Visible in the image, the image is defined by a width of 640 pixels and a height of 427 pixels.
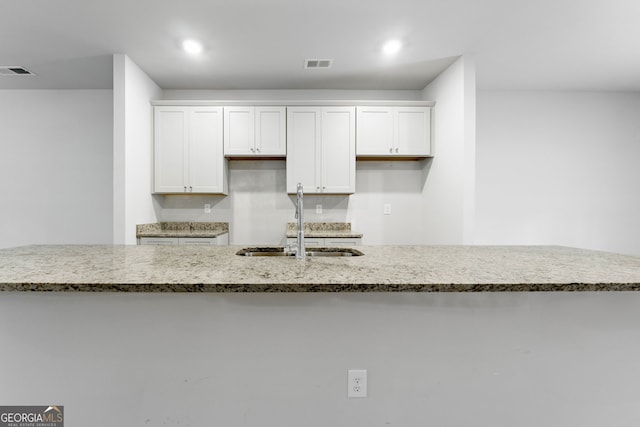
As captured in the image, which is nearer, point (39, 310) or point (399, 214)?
point (39, 310)

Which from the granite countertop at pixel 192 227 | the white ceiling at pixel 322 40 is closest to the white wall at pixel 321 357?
the white ceiling at pixel 322 40

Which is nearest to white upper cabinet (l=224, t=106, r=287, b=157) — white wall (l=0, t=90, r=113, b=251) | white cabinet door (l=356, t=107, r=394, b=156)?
white cabinet door (l=356, t=107, r=394, b=156)

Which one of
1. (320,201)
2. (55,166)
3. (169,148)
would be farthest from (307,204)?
(55,166)

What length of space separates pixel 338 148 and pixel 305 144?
38 cm

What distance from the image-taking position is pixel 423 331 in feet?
4.17

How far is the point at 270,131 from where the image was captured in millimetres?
3766

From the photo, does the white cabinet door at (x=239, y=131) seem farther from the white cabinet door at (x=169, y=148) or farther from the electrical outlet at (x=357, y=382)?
the electrical outlet at (x=357, y=382)

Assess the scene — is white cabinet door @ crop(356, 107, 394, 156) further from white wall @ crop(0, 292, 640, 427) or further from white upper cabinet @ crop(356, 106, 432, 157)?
white wall @ crop(0, 292, 640, 427)

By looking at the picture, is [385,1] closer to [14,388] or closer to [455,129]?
[455,129]

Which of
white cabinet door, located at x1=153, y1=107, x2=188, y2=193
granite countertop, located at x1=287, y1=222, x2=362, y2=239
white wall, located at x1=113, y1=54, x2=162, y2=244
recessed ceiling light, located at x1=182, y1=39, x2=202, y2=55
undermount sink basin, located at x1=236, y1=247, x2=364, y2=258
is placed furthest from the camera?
granite countertop, located at x1=287, y1=222, x2=362, y2=239

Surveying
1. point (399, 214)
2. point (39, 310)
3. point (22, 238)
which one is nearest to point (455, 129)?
point (399, 214)

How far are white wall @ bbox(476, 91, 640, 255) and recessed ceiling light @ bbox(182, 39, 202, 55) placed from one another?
332cm

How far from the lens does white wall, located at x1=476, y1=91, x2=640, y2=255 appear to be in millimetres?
4125

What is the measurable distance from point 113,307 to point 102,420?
1.45 feet
